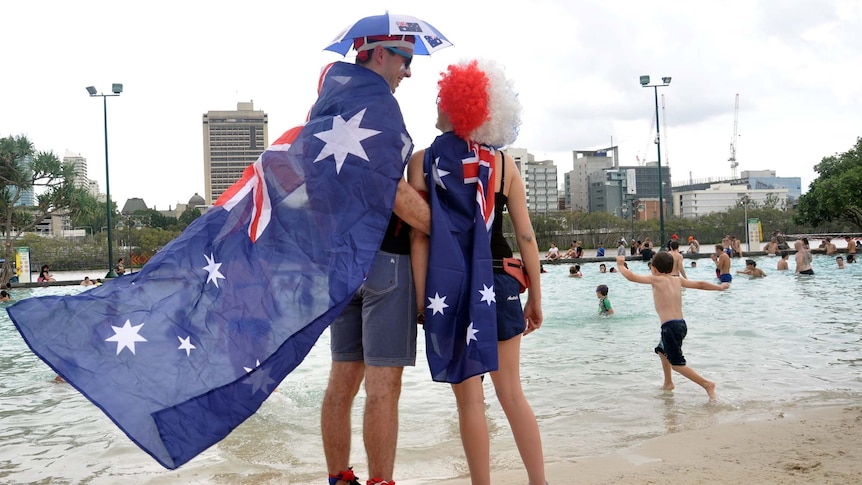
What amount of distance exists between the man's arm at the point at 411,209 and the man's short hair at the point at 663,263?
4320mm

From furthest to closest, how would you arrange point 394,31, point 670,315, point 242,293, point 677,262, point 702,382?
point 677,262 → point 670,315 → point 702,382 → point 394,31 → point 242,293

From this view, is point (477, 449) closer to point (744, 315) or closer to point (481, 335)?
point (481, 335)

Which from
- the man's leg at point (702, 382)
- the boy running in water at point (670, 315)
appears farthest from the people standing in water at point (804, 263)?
the man's leg at point (702, 382)

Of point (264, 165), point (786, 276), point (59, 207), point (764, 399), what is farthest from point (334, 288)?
point (59, 207)

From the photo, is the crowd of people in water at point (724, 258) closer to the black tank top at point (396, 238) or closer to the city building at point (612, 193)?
the black tank top at point (396, 238)

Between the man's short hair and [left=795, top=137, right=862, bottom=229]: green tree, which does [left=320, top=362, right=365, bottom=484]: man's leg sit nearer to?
the man's short hair

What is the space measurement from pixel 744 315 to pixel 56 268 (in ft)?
195

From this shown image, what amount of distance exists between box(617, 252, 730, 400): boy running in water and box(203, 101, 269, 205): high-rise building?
140 meters

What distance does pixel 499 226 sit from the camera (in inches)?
130

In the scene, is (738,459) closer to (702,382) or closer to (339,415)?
(339,415)

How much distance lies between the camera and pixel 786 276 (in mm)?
23953

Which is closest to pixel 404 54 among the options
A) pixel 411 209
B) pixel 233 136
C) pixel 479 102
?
pixel 479 102

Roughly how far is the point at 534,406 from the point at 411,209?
12.1ft

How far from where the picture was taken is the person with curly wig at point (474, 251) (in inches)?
120
